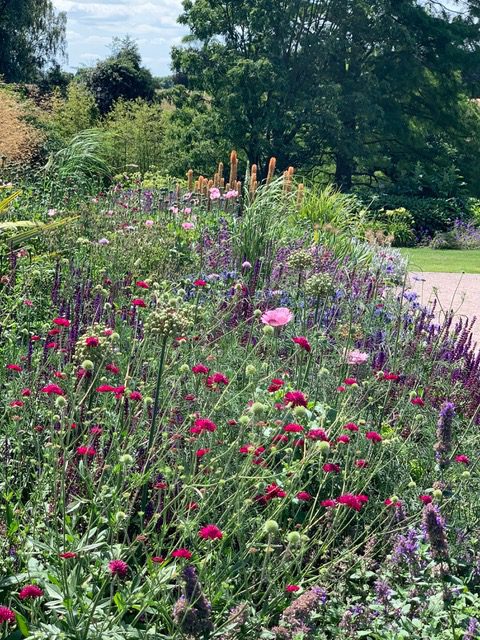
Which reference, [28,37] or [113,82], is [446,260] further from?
[28,37]

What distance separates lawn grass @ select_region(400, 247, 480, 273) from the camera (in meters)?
13.0

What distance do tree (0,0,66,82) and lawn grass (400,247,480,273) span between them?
64.5 ft

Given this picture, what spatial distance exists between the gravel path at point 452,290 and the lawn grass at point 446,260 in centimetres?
45

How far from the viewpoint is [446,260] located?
14.6m

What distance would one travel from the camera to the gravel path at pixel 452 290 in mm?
9152

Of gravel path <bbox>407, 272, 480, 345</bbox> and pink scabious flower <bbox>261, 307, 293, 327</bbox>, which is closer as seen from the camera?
pink scabious flower <bbox>261, 307, 293, 327</bbox>

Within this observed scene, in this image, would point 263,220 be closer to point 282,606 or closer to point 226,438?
point 226,438

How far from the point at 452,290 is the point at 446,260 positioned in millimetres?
3984

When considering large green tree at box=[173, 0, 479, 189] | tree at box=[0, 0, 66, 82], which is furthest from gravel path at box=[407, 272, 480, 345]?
tree at box=[0, 0, 66, 82]

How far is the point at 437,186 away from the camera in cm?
2223

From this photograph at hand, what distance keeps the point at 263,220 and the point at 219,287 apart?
163 centimetres

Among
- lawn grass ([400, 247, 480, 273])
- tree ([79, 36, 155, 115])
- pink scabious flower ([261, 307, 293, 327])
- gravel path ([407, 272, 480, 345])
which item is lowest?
lawn grass ([400, 247, 480, 273])

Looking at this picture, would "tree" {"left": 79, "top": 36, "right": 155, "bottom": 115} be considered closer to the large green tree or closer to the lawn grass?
the large green tree

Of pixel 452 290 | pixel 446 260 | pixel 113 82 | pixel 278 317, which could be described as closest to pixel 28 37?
pixel 113 82
